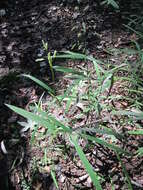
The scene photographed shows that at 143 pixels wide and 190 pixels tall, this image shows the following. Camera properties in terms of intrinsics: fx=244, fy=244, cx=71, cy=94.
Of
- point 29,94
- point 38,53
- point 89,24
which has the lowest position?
point 29,94

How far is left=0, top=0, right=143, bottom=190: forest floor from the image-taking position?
161 cm

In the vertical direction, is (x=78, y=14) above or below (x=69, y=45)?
above

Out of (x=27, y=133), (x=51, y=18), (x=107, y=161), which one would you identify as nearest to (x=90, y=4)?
(x=51, y=18)

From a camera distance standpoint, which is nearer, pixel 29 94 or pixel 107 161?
pixel 107 161

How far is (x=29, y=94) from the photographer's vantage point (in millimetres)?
2195

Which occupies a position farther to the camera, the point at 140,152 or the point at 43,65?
the point at 43,65

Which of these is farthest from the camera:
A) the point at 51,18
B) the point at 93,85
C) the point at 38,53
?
the point at 51,18

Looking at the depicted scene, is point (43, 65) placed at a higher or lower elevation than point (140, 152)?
higher

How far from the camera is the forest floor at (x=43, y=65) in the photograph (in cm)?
161

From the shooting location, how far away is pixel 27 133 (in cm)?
189

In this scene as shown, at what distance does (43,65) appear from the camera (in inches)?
96.0

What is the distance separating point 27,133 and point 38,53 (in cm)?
102

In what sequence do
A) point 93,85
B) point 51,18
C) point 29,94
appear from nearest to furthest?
1. point 93,85
2. point 29,94
3. point 51,18

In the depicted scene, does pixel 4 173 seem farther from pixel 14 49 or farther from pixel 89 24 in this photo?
pixel 89 24
